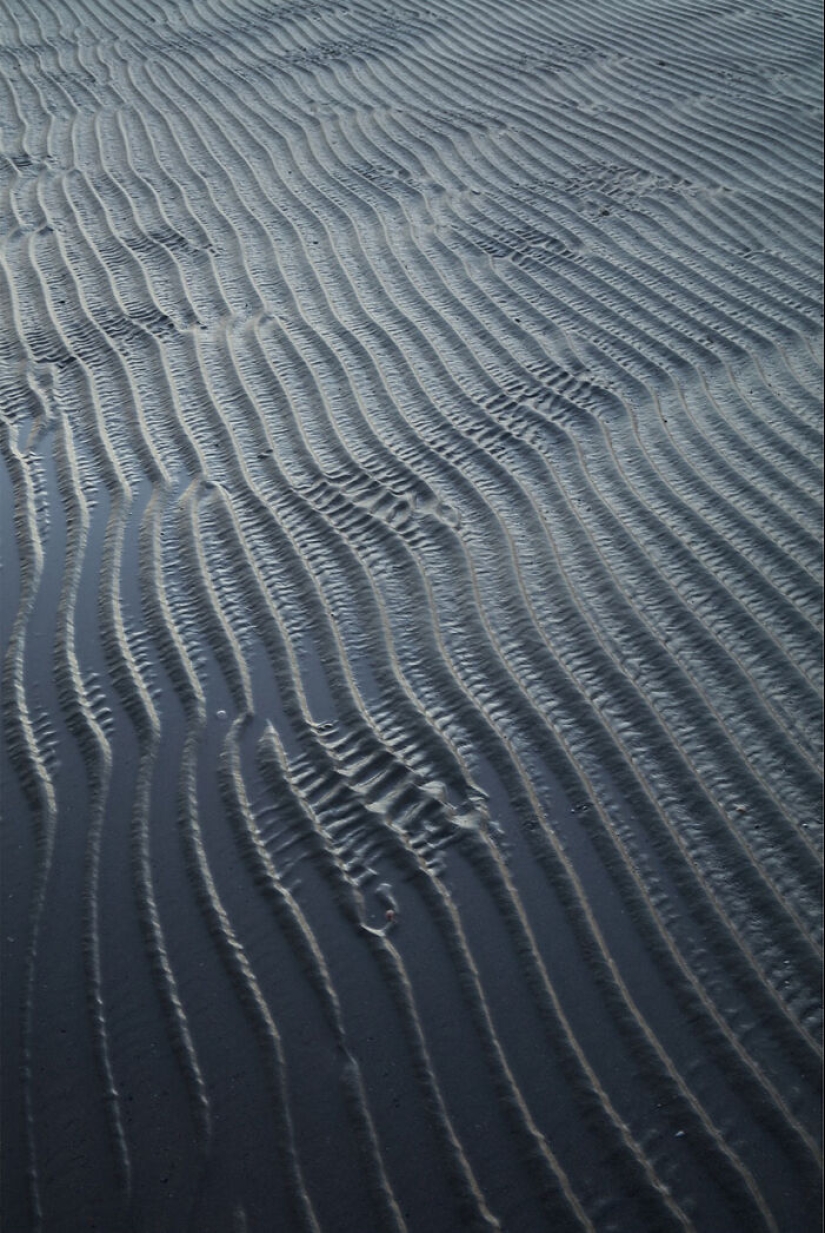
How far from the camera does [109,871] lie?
2.37 meters

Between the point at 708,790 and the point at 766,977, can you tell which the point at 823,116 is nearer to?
the point at 708,790

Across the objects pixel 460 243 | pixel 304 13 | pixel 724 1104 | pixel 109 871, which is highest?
pixel 304 13

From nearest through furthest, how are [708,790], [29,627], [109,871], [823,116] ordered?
[109,871], [708,790], [29,627], [823,116]

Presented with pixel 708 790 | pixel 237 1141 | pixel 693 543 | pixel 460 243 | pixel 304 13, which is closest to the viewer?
→ pixel 237 1141

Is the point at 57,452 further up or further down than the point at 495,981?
further up

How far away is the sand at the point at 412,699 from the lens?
1.96 m

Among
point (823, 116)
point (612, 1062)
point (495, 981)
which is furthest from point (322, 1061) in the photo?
point (823, 116)

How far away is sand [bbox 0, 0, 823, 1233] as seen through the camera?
1961mm

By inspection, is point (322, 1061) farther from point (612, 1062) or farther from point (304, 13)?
point (304, 13)

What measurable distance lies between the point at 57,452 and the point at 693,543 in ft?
6.68

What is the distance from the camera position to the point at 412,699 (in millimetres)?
2787

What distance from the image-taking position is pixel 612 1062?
205 centimetres

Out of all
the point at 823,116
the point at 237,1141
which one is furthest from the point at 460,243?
the point at 237,1141

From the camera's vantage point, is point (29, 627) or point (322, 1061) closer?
point (322, 1061)
